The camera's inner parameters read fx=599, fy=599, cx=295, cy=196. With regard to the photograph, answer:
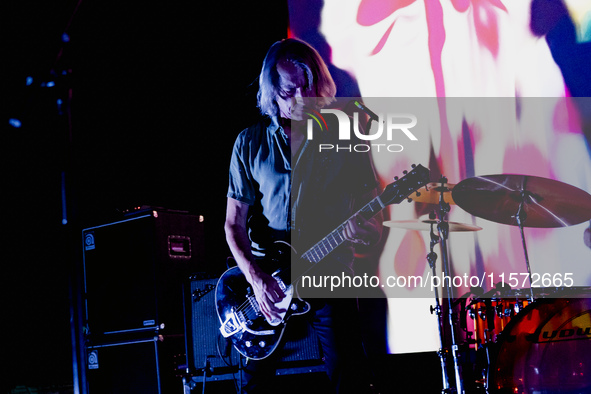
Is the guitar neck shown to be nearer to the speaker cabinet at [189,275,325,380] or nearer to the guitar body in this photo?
the guitar body

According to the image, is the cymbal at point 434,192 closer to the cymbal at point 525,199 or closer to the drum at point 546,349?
the cymbal at point 525,199

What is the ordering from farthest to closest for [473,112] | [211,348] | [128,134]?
1. [128,134]
2. [473,112]
3. [211,348]

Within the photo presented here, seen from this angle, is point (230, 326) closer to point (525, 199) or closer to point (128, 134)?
point (525, 199)

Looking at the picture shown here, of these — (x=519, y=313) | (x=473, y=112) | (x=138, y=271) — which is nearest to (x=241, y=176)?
(x=138, y=271)

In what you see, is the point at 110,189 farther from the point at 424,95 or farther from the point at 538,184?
the point at 538,184

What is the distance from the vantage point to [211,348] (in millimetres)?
3008

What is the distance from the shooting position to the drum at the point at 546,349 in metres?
2.35

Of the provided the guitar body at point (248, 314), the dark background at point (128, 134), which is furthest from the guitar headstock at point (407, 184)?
the dark background at point (128, 134)

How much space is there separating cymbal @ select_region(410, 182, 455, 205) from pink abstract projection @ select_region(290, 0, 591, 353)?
13.7 inches

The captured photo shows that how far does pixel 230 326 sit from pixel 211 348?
0.45 metres

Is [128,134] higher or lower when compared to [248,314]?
higher

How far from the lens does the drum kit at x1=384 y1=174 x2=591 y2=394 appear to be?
7.77ft

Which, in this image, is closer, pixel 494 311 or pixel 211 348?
pixel 494 311

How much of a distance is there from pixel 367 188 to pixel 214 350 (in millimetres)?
1300
